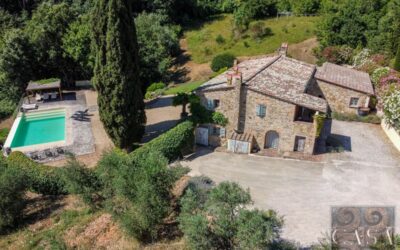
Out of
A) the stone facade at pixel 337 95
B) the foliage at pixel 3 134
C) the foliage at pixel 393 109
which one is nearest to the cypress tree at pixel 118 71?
the foliage at pixel 3 134

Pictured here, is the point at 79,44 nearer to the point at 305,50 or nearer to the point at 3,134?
the point at 3,134

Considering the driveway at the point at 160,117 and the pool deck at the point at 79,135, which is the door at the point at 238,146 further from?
the pool deck at the point at 79,135

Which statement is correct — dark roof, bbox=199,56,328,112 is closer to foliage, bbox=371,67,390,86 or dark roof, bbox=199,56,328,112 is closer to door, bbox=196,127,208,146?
door, bbox=196,127,208,146

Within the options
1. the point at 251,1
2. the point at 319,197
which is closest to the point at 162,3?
the point at 251,1

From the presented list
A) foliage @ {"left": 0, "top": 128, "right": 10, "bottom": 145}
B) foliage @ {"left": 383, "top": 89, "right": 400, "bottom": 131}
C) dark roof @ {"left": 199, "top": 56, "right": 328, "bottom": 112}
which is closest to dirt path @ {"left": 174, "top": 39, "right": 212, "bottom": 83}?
dark roof @ {"left": 199, "top": 56, "right": 328, "bottom": 112}

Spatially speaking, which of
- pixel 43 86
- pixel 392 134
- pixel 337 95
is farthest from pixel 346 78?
pixel 43 86
